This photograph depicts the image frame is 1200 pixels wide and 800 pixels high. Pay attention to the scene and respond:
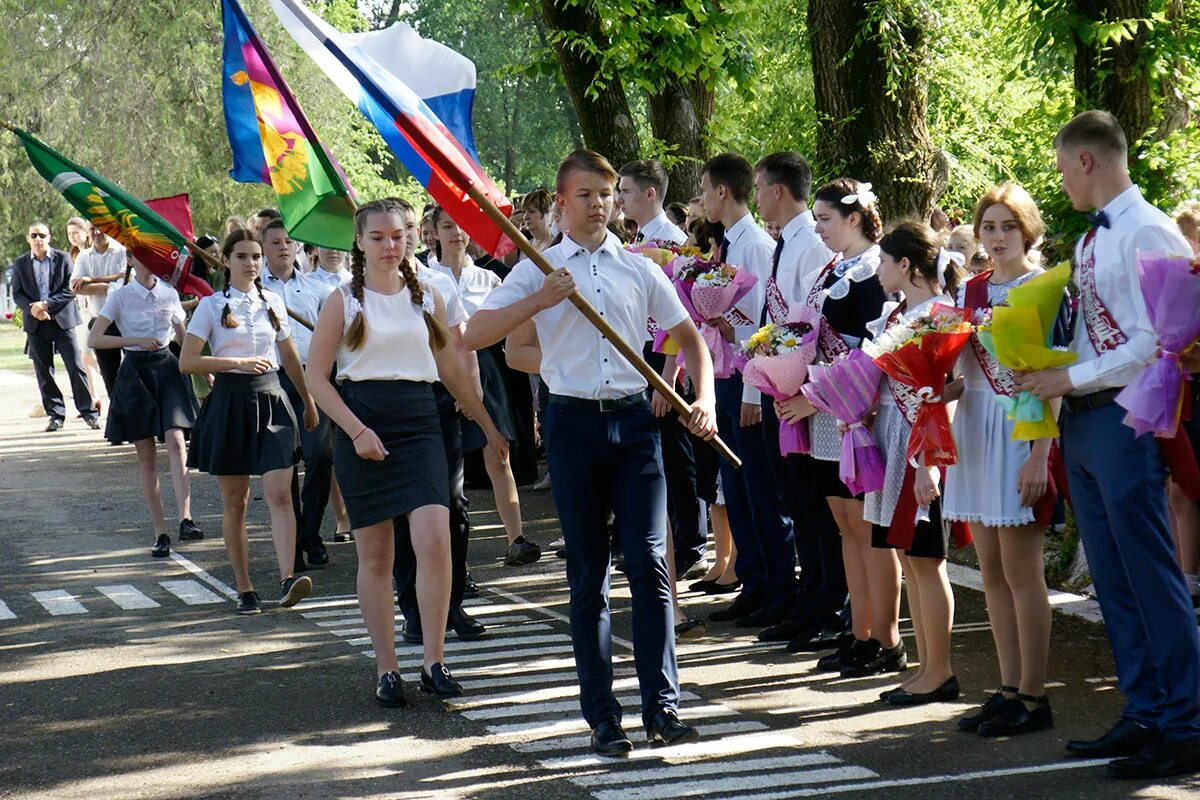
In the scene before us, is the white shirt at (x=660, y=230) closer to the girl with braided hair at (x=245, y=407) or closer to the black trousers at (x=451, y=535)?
the black trousers at (x=451, y=535)

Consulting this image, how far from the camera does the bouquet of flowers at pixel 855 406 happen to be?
7109mm

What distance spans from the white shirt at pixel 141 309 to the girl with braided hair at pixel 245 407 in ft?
8.89

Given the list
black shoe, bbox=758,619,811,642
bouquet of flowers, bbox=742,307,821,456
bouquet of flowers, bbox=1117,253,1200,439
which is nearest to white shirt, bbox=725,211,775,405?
bouquet of flowers, bbox=742,307,821,456

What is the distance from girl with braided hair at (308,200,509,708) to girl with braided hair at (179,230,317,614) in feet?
7.53

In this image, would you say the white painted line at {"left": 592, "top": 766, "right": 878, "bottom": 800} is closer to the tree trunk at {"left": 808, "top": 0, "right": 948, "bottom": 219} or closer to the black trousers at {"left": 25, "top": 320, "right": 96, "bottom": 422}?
the tree trunk at {"left": 808, "top": 0, "right": 948, "bottom": 219}

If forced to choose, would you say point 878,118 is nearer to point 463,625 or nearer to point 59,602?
point 463,625

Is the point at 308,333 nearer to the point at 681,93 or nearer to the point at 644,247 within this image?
the point at 644,247

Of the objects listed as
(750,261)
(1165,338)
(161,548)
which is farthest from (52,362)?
(1165,338)

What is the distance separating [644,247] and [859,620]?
258 cm

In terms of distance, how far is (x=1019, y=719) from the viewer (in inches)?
250

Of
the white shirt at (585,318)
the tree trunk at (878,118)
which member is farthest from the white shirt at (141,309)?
the white shirt at (585,318)

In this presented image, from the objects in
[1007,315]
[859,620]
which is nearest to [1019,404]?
[1007,315]

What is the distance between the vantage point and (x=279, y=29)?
121ft

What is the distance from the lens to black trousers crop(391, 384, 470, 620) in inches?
345
